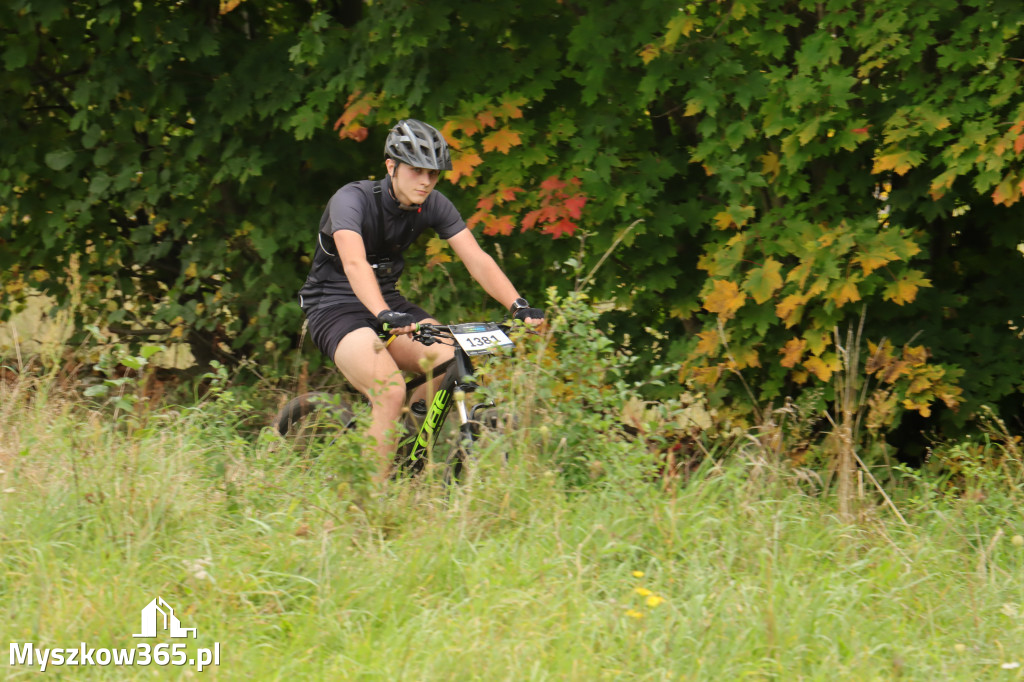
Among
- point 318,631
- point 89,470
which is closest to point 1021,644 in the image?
point 318,631

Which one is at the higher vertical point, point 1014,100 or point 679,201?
point 1014,100

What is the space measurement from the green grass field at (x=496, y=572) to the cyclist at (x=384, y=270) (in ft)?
1.85

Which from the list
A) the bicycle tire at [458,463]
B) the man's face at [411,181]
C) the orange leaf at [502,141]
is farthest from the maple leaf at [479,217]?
the bicycle tire at [458,463]

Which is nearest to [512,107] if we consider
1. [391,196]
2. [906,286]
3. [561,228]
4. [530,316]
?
[561,228]

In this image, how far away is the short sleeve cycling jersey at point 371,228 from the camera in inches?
207

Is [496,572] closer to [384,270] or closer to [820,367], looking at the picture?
[384,270]

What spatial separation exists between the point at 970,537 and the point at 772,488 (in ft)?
2.90

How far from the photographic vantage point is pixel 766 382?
6.11m

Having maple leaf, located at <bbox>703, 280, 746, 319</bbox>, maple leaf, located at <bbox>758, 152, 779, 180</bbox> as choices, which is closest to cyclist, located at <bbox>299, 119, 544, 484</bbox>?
maple leaf, located at <bbox>703, 280, 746, 319</bbox>

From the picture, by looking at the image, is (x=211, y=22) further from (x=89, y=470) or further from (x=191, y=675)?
(x=191, y=675)

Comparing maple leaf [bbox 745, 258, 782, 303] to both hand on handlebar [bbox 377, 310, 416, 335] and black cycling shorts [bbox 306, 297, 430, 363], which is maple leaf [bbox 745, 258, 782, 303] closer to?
black cycling shorts [bbox 306, 297, 430, 363]

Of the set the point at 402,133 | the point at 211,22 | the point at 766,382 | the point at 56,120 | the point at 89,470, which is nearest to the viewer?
the point at 89,470

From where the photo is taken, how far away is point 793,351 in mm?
5793

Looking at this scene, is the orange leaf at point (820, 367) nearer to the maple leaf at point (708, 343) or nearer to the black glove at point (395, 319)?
the maple leaf at point (708, 343)
